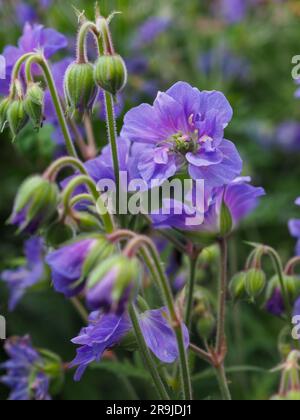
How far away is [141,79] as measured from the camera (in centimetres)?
252

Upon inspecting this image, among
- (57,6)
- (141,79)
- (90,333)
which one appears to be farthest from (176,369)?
(57,6)

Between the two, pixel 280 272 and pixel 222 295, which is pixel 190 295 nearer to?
pixel 222 295

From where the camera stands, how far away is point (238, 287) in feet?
4.45

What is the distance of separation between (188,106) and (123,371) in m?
0.52

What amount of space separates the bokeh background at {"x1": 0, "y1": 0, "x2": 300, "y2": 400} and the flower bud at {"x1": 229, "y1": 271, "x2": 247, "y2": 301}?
0.76ft

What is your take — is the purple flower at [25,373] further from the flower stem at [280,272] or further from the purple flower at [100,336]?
the flower stem at [280,272]

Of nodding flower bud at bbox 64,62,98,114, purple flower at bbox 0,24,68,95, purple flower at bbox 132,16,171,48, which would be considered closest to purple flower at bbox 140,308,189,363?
nodding flower bud at bbox 64,62,98,114

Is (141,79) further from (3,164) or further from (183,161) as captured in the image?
(183,161)

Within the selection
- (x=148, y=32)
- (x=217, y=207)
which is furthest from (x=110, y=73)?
(x=148, y=32)

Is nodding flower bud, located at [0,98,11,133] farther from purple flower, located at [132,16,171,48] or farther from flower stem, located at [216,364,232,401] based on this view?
purple flower, located at [132,16,171,48]

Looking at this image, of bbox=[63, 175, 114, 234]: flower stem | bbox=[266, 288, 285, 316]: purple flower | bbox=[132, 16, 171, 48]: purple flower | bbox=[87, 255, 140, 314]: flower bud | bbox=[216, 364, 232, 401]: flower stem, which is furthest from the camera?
bbox=[132, 16, 171, 48]: purple flower

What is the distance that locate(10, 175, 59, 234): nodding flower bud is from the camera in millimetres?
1003

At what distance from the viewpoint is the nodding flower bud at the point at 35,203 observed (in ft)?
3.29

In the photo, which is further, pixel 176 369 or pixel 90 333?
pixel 176 369
